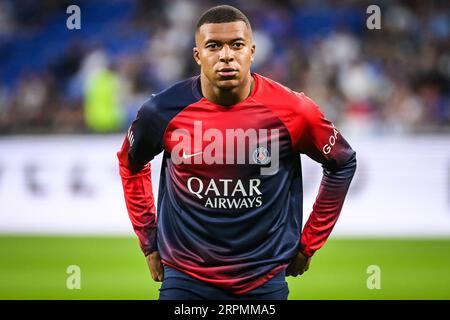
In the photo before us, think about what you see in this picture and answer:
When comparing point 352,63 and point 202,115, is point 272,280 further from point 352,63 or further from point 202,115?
point 352,63

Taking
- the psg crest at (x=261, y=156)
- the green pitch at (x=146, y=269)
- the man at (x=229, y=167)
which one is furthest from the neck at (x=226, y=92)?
the green pitch at (x=146, y=269)

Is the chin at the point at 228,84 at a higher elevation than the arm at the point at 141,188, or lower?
higher

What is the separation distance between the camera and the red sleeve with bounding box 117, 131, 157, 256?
486cm

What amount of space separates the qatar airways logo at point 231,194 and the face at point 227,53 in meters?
0.47

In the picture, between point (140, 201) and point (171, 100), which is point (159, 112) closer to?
point (171, 100)

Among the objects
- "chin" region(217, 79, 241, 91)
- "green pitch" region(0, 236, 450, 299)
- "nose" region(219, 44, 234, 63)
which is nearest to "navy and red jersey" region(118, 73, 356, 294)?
"chin" region(217, 79, 241, 91)

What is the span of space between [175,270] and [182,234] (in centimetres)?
18

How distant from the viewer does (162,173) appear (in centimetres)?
471

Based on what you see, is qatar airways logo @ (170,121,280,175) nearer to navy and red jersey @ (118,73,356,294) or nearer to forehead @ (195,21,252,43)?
navy and red jersey @ (118,73,356,294)

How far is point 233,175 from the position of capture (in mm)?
4504

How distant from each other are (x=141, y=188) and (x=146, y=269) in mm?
5183

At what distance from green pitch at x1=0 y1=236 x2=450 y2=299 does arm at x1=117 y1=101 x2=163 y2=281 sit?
3.46 m

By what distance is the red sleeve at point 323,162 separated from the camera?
4.60 m

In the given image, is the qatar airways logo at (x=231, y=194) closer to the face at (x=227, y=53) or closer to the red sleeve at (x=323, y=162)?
the red sleeve at (x=323, y=162)
